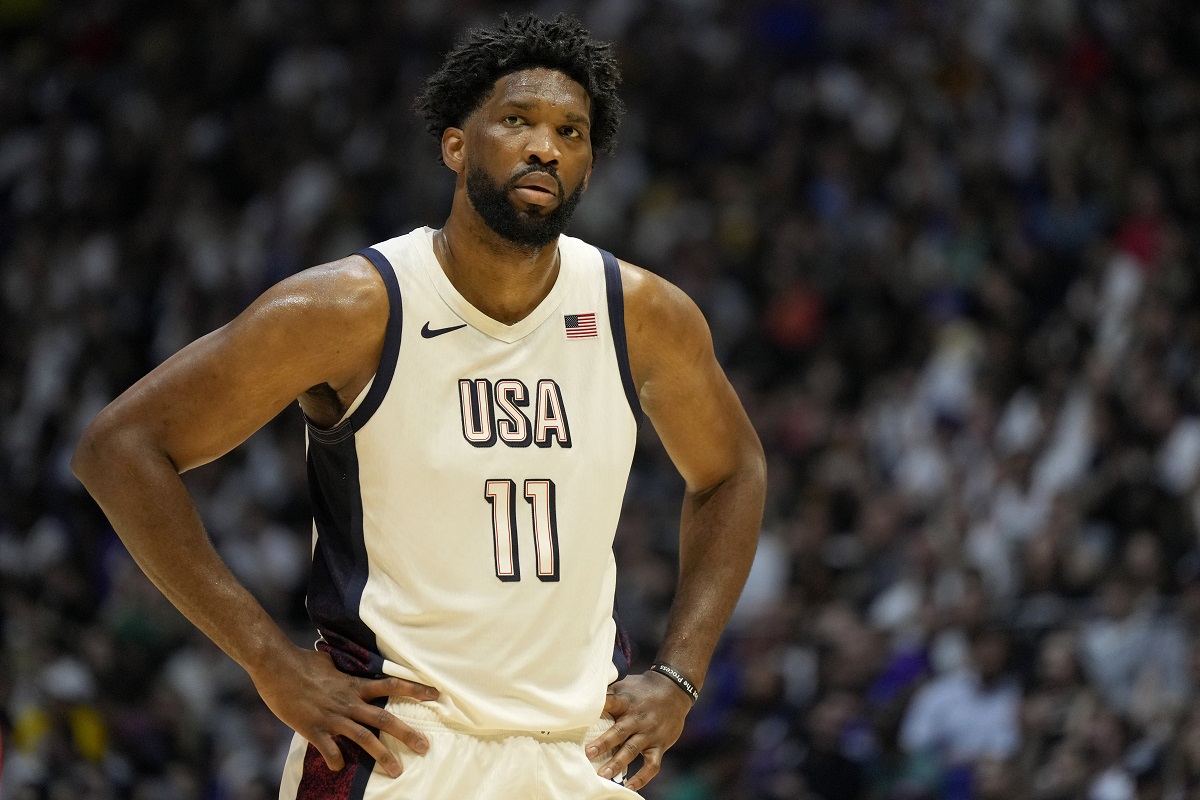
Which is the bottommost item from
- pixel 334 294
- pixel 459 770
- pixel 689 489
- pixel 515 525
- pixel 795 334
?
pixel 459 770

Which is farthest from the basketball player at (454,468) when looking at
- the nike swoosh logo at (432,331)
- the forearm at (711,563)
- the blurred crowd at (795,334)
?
the blurred crowd at (795,334)

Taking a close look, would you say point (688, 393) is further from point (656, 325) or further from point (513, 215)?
point (513, 215)

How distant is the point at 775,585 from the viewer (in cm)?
1020

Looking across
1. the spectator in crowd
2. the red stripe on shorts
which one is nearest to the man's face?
the red stripe on shorts

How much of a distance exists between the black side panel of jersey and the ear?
70cm

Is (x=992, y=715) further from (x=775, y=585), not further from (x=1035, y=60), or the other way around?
(x=1035, y=60)

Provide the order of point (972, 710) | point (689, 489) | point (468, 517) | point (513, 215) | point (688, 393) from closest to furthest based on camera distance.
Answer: point (468, 517) < point (513, 215) < point (688, 393) < point (689, 489) < point (972, 710)

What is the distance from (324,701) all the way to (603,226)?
947 cm

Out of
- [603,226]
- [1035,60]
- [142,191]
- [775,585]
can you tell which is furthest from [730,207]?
[142,191]

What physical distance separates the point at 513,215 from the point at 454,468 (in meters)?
0.60

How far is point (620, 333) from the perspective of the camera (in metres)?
3.87

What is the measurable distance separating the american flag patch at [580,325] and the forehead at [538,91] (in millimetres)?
479

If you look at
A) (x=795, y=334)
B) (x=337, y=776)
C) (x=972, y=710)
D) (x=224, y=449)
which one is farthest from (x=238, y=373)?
(x=795, y=334)

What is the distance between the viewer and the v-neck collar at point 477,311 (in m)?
3.71
